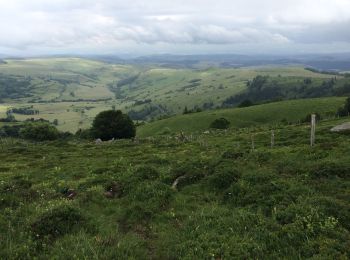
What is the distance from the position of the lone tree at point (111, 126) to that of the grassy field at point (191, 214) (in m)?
60.9

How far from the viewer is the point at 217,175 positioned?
67.5ft

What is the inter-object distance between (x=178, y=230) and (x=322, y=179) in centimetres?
881

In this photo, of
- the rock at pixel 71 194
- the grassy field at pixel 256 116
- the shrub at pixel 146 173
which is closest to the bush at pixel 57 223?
the rock at pixel 71 194

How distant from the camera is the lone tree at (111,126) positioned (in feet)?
280

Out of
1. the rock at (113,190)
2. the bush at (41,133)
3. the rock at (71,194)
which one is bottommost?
the bush at (41,133)

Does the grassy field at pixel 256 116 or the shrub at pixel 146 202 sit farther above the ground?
the shrub at pixel 146 202

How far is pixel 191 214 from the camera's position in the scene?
53.4ft

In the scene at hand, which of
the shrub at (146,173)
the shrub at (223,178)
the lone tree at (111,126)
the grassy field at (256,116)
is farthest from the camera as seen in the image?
the grassy field at (256,116)

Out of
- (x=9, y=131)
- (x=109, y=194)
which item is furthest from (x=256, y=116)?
(x=109, y=194)

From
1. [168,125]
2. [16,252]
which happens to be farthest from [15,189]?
[168,125]

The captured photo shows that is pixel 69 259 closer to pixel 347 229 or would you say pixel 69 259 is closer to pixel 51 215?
pixel 51 215

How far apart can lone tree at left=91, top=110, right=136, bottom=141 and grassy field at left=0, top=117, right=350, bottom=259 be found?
60.9 meters

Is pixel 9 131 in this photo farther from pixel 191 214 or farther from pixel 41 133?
pixel 191 214

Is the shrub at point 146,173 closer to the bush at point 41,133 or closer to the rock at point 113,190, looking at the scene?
the rock at point 113,190
